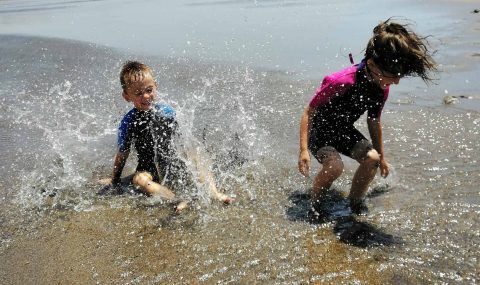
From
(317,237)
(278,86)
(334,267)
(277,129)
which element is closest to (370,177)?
(317,237)

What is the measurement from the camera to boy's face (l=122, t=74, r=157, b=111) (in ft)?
13.2

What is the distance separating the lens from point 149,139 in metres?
4.22

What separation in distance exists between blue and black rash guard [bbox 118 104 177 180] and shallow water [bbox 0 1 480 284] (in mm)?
249

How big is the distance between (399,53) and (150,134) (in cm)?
225

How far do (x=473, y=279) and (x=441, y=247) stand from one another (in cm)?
35

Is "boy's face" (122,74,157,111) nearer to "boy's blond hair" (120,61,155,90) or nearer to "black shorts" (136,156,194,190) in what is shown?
"boy's blond hair" (120,61,155,90)

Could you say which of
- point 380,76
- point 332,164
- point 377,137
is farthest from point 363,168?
point 380,76

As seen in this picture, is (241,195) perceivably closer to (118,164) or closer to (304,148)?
(304,148)

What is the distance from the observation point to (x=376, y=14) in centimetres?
1208

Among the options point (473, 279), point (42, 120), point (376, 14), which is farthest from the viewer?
point (376, 14)

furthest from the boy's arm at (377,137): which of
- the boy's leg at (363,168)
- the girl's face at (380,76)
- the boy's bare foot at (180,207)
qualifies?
the boy's bare foot at (180,207)

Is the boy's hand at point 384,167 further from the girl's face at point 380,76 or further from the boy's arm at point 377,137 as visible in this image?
the girl's face at point 380,76

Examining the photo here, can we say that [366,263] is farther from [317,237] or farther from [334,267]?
[317,237]

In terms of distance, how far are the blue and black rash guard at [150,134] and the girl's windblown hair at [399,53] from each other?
1.97m
